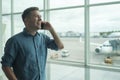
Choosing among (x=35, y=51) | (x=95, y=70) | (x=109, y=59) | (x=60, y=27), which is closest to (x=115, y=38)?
(x=109, y=59)

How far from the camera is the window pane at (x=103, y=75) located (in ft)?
11.7

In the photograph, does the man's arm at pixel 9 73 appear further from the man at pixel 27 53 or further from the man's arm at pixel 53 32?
the man's arm at pixel 53 32

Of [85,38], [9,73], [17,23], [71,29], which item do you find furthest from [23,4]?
[9,73]

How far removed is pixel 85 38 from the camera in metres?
3.76

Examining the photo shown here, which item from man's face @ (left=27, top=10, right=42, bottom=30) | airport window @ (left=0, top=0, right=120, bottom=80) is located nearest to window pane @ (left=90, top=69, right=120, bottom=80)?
airport window @ (left=0, top=0, right=120, bottom=80)

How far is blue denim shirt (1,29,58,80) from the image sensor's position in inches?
51.2

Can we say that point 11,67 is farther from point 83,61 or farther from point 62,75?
point 62,75

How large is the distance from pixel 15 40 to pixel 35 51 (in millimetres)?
181

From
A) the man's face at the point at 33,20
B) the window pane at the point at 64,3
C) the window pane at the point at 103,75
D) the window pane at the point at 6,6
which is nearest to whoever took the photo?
the man's face at the point at 33,20

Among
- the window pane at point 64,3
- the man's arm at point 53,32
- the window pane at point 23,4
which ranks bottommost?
the man's arm at point 53,32

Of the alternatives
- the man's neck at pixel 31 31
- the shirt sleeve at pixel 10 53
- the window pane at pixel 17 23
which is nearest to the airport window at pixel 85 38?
the window pane at pixel 17 23

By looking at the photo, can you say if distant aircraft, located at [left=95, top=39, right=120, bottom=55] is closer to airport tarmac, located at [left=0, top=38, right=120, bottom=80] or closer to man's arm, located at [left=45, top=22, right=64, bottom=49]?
airport tarmac, located at [left=0, top=38, right=120, bottom=80]

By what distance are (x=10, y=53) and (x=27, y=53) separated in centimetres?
13

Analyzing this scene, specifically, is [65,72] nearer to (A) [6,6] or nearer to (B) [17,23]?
(B) [17,23]
